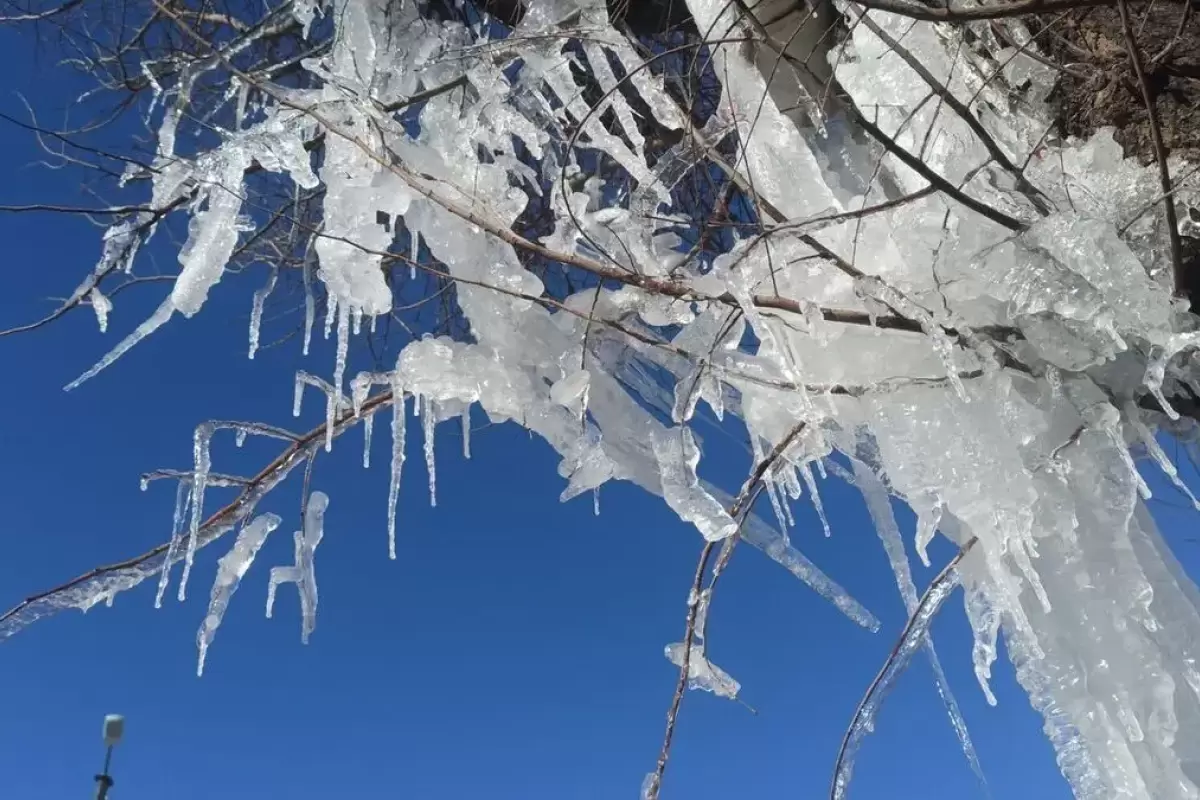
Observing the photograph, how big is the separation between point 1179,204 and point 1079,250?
370mm

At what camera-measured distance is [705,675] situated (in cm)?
189

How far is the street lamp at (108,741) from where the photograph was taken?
5301 mm

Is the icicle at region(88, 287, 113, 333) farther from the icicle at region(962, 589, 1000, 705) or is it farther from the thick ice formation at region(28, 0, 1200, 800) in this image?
the icicle at region(962, 589, 1000, 705)

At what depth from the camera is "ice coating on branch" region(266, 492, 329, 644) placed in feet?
5.85

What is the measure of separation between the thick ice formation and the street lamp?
469cm

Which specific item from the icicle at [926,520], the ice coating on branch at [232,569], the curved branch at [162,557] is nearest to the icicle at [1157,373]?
the icicle at [926,520]

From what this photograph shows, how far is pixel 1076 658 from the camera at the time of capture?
1.29m

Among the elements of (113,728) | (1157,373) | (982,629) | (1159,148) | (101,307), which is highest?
(113,728)

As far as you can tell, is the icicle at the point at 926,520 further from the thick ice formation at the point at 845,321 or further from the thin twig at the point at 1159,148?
the thin twig at the point at 1159,148

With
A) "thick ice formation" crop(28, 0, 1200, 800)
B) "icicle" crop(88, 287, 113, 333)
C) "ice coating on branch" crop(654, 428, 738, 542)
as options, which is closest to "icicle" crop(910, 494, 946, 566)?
"thick ice formation" crop(28, 0, 1200, 800)

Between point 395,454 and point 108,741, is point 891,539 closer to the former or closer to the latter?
point 395,454

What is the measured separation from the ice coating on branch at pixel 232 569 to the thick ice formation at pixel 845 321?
0.08 metres

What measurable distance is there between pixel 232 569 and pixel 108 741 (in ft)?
15.7

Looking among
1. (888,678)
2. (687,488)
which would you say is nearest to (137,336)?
(687,488)
